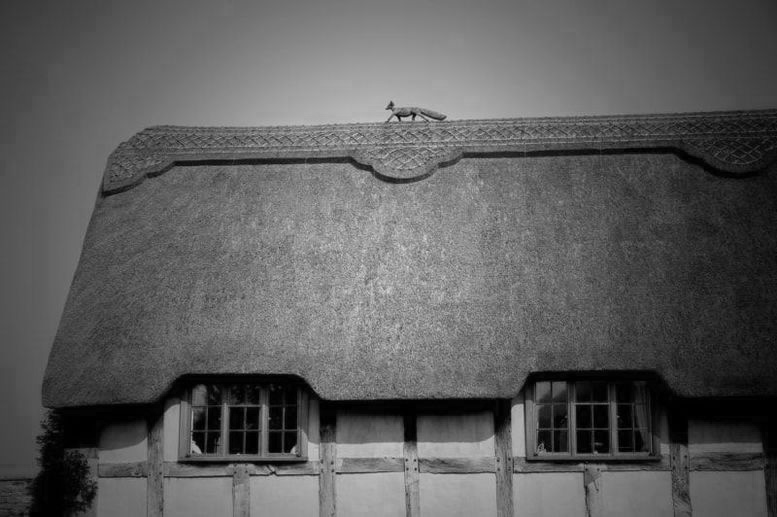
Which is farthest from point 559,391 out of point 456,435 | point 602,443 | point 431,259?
point 431,259

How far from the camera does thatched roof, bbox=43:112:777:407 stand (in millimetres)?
7969

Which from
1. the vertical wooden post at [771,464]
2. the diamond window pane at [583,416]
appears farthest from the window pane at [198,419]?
the vertical wooden post at [771,464]

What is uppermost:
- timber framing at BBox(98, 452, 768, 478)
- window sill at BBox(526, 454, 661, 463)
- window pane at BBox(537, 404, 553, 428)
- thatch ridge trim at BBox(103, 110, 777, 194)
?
thatch ridge trim at BBox(103, 110, 777, 194)

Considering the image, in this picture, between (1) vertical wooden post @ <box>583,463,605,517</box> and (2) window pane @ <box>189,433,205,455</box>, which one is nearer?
(1) vertical wooden post @ <box>583,463,605,517</box>

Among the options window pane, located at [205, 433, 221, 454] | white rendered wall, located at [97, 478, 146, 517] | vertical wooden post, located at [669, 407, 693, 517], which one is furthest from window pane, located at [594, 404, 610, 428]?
white rendered wall, located at [97, 478, 146, 517]

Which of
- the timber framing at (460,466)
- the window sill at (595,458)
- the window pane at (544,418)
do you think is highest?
the window pane at (544,418)

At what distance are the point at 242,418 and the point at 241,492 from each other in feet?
3.01

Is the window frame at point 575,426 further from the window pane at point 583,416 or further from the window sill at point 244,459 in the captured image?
the window sill at point 244,459

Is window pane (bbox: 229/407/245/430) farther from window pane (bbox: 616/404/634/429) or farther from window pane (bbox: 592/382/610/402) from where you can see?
window pane (bbox: 616/404/634/429)

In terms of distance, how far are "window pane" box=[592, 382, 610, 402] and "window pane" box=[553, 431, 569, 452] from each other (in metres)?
0.61

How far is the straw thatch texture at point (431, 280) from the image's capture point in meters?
7.94

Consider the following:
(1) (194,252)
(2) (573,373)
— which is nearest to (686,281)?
(2) (573,373)

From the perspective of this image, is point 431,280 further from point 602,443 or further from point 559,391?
point 602,443

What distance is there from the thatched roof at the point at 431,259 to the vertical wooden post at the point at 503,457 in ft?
1.58
